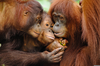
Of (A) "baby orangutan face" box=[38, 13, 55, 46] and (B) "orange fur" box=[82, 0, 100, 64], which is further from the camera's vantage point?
(A) "baby orangutan face" box=[38, 13, 55, 46]

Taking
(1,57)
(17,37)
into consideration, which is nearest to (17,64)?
(1,57)

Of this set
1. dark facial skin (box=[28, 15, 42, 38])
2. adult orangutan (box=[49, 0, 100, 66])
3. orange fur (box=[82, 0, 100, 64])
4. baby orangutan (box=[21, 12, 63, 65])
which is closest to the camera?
orange fur (box=[82, 0, 100, 64])

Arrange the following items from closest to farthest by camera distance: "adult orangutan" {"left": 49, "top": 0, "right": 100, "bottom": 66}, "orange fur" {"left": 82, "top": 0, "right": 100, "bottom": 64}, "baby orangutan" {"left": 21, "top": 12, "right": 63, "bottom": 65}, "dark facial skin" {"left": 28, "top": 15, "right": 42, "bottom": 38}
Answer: "orange fur" {"left": 82, "top": 0, "right": 100, "bottom": 64} < "adult orangutan" {"left": 49, "top": 0, "right": 100, "bottom": 66} < "baby orangutan" {"left": 21, "top": 12, "right": 63, "bottom": 65} < "dark facial skin" {"left": 28, "top": 15, "right": 42, "bottom": 38}

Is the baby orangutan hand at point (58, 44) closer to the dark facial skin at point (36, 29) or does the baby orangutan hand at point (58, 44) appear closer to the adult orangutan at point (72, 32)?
the adult orangutan at point (72, 32)

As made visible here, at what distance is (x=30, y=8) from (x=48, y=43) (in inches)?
23.0

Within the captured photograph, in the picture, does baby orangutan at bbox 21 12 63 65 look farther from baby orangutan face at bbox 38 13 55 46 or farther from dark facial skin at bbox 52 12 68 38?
dark facial skin at bbox 52 12 68 38

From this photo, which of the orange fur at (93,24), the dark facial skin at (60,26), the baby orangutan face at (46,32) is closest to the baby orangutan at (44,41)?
the baby orangutan face at (46,32)

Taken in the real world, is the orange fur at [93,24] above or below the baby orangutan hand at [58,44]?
above

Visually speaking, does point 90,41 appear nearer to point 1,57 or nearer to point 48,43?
point 48,43

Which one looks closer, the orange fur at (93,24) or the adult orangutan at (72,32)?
the orange fur at (93,24)

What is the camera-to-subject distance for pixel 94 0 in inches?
80.7

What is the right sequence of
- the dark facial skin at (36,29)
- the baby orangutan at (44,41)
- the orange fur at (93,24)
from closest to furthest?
the orange fur at (93,24), the baby orangutan at (44,41), the dark facial skin at (36,29)

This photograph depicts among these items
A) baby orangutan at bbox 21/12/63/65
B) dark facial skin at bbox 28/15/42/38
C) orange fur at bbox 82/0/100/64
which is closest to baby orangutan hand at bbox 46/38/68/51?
baby orangutan at bbox 21/12/63/65

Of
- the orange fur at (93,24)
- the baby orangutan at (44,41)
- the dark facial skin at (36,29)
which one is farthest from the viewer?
the dark facial skin at (36,29)
